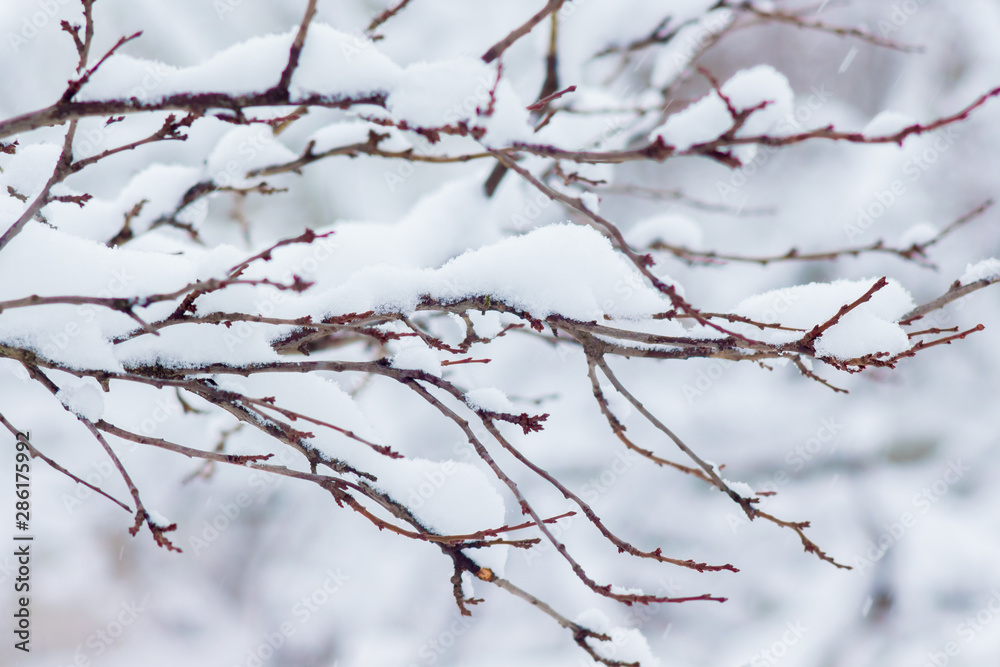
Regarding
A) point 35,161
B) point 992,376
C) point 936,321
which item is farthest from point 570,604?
point 35,161

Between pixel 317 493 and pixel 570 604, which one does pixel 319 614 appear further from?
pixel 570 604

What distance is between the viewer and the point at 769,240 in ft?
23.3

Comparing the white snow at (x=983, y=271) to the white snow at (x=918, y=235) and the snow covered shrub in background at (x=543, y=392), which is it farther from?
the white snow at (x=918, y=235)

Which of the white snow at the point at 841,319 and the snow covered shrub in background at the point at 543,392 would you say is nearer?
the white snow at the point at 841,319

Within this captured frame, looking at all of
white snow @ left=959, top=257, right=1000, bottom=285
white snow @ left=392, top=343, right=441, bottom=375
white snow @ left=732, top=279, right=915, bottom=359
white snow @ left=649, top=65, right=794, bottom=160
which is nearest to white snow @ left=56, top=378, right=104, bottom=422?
white snow @ left=392, top=343, right=441, bottom=375

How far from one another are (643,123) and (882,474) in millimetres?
5706

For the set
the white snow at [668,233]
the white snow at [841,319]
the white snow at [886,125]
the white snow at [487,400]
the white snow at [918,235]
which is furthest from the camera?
the white snow at [668,233]

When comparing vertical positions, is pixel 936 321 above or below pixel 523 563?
above

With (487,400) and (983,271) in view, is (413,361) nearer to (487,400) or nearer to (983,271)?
(487,400)

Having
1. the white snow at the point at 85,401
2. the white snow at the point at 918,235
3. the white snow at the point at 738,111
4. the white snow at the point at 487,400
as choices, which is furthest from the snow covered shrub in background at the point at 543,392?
the white snow at the point at 738,111

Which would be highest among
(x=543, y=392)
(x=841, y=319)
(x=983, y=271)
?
(x=543, y=392)

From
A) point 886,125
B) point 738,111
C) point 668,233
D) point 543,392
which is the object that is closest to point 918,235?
point 668,233

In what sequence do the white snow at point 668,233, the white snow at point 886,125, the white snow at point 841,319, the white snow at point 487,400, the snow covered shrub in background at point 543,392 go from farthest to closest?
the white snow at point 668,233 < the snow covered shrub in background at point 543,392 < the white snow at point 487,400 < the white snow at point 841,319 < the white snow at point 886,125

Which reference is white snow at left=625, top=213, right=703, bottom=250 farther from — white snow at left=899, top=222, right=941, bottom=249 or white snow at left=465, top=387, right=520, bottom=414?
white snow at left=465, top=387, right=520, bottom=414
